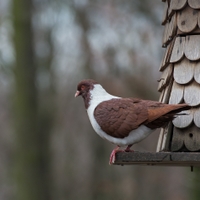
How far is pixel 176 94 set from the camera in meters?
4.48

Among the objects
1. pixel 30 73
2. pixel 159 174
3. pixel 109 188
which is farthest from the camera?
pixel 159 174

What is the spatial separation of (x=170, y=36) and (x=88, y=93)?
810 millimetres

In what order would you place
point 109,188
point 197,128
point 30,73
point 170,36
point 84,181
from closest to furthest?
1. point 197,128
2. point 170,36
3. point 30,73
4. point 109,188
5. point 84,181

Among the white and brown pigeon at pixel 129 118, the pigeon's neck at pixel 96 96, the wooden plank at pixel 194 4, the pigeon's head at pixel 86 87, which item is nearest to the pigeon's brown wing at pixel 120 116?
the white and brown pigeon at pixel 129 118

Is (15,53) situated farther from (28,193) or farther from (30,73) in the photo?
(28,193)

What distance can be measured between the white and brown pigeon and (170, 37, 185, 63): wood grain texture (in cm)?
58

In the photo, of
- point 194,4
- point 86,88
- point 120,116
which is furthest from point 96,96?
point 194,4

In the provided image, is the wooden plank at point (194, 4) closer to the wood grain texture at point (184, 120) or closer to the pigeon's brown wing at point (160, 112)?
the wood grain texture at point (184, 120)

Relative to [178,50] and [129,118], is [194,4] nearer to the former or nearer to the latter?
[178,50]

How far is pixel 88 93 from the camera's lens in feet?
14.8

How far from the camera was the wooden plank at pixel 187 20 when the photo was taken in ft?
14.7

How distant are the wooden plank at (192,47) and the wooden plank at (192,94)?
0.66ft

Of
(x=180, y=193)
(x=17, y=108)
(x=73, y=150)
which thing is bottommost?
(x=180, y=193)

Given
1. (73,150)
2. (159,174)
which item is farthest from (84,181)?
(159,174)
